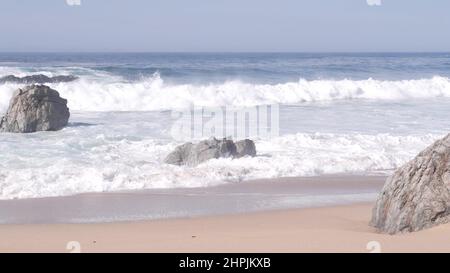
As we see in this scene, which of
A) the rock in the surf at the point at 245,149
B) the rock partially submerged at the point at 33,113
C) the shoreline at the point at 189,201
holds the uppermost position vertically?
the rock partially submerged at the point at 33,113

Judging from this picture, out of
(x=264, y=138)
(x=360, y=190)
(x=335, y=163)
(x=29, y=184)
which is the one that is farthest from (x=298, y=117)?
(x=29, y=184)

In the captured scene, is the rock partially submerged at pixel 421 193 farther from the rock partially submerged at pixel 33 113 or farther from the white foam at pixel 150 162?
the rock partially submerged at pixel 33 113

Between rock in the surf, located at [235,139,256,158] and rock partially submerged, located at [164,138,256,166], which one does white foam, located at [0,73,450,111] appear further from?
rock partially submerged, located at [164,138,256,166]

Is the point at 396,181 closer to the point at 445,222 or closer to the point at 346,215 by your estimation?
the point at 445,222

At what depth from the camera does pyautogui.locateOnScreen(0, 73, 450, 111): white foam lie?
21906 millimetres

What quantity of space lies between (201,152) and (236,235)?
5.01 metres

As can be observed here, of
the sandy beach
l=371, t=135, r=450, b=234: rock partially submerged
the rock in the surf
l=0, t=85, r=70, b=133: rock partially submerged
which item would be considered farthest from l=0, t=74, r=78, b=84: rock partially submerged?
l=371, t=135, r=450, b=234: rock partially submerged

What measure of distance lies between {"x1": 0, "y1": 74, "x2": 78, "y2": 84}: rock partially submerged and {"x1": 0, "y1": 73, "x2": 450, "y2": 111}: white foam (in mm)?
800

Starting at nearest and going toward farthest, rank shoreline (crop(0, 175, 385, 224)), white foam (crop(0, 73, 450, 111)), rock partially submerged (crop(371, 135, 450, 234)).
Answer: rock partially submerged (crop(371, 135, 450, 234))
shoreline (crop(0, 175, 385, 224))
white foam (crop(0, 73, 450, 111))

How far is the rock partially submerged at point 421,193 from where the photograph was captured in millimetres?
5875

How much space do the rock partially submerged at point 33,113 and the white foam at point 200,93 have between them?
239 inches

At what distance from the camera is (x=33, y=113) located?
14.3 metres

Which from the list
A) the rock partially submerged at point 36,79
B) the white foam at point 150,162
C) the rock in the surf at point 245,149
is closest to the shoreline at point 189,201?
the white foam at point 150,162

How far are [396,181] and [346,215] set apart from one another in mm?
1397
